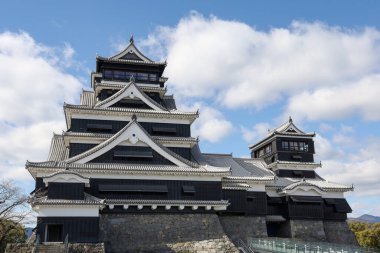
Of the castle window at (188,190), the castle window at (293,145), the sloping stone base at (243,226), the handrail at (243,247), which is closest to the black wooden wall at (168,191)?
the castle window at (188,190)

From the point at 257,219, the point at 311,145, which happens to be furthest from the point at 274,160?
the point at 257,219

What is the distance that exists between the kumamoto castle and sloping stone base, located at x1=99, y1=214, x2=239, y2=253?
0.20 feet

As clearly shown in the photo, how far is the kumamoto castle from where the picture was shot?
2175 centimetres

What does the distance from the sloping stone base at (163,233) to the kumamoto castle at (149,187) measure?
61 millimetres

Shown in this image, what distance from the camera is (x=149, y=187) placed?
24.5 metres

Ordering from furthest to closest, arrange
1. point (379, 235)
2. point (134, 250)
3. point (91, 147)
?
point (379, 235), point (91, 147), point (134, 250)

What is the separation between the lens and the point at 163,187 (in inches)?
973

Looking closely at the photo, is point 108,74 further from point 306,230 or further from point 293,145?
point 306,230

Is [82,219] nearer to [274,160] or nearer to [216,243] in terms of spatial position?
[216,243]

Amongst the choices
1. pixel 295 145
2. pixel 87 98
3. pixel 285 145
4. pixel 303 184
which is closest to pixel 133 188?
pixel 87 98

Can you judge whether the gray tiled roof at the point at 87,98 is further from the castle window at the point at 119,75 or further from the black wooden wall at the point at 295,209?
the black wooden wall at the point at 295,209

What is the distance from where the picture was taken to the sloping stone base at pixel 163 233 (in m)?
22.9

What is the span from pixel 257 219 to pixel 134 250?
10.2 meters

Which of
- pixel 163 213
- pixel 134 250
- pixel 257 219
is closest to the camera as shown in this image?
pixel 134 250
